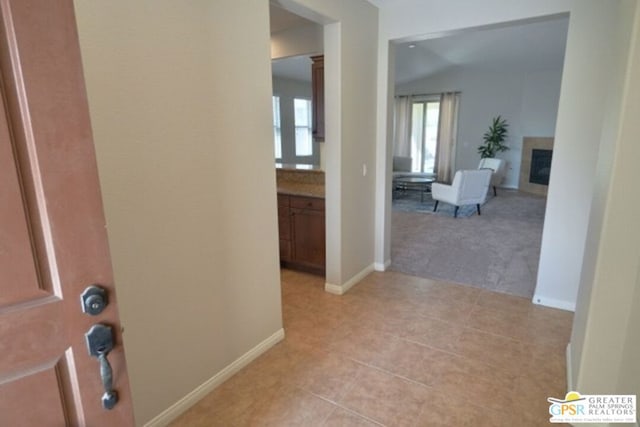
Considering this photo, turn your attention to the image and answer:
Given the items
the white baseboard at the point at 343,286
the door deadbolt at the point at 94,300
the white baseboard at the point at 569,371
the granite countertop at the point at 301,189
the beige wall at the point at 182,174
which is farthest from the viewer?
the granite countertop at the point at 301,189

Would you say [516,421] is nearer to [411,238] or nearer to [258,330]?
[258,330]

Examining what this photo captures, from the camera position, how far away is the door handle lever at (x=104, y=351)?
843 millimetres

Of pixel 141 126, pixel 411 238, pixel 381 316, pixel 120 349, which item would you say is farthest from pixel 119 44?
pixel 411 238

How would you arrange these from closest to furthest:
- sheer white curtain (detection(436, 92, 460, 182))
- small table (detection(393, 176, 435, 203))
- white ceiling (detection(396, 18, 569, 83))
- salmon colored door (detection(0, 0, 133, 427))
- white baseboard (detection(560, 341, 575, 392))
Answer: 1. salmon colored door (detection(0, 0, 133, 427))
2. white baseboard (detection(560, 341, 575, 392))
3. white ceiling (detection(396, 18, 569, 83))
4. small table (detection(393, 176, 435, 203))
5. sheer white curtain (detection(436, 92, 460, 182))

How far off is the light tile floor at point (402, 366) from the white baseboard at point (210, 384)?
4cm

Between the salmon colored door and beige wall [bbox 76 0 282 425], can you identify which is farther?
beige wall [bbox 76 0 282 425]

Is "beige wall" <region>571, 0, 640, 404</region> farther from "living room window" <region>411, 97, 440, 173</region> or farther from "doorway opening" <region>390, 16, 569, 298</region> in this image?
"living room window" <region>411, 97, 440, 173</region>

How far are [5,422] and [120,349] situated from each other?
25 cm

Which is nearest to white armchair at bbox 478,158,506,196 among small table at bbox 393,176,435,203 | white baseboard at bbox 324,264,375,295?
small table at bbox 393,176,435,203

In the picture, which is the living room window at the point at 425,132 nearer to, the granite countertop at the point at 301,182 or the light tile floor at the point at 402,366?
the granite countertop at the point at 301,182

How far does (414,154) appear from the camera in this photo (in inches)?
383

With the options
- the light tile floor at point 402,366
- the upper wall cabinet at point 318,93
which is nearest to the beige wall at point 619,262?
the light tile floor at point 402,366

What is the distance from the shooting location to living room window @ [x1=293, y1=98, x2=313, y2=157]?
8.62 m

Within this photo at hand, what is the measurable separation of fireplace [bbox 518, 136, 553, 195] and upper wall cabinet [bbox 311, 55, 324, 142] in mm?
6470
